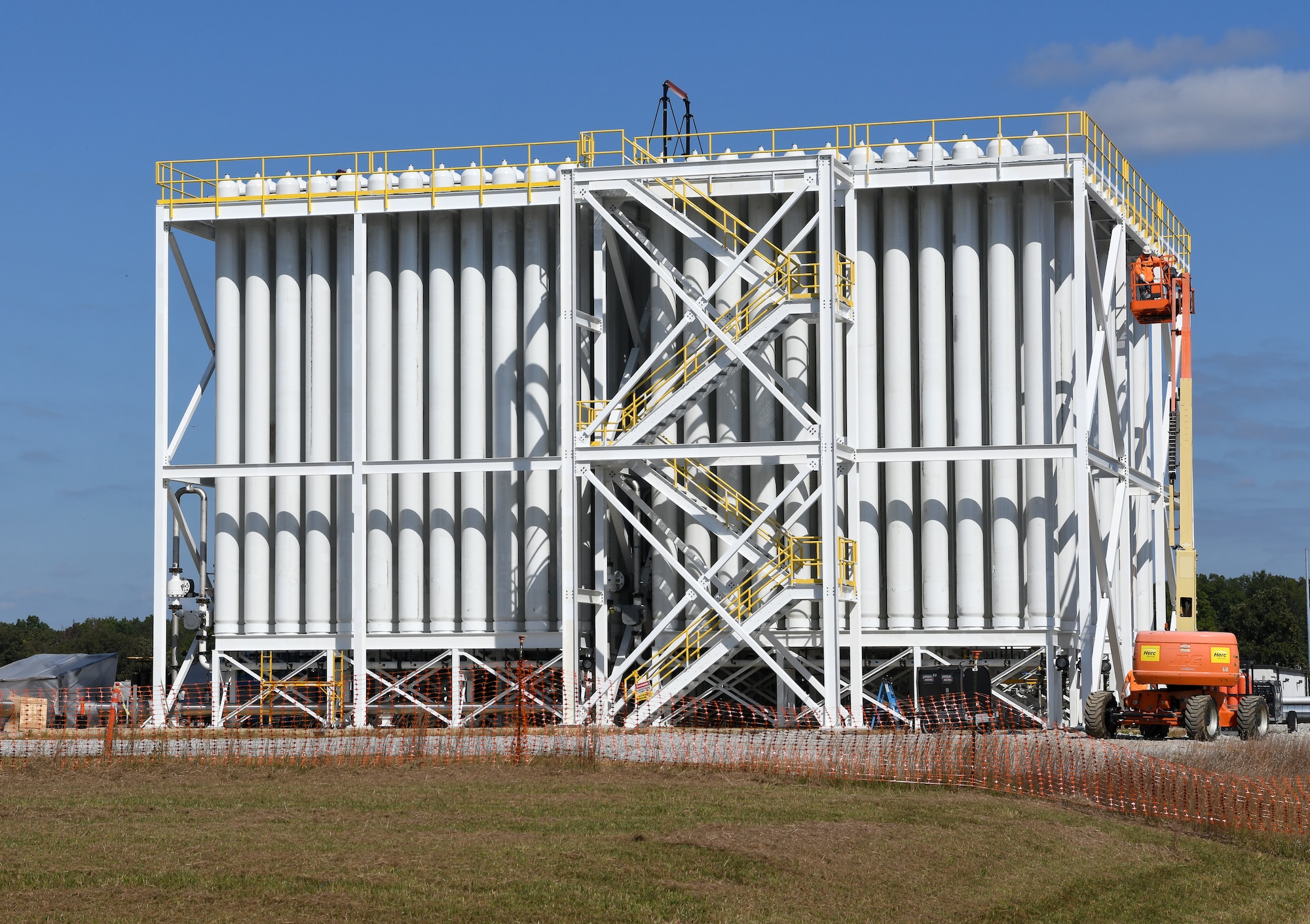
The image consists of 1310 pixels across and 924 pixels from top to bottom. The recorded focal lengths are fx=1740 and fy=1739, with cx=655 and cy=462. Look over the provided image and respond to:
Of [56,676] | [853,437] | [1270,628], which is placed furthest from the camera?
[1270,628]

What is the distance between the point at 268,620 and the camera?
46.5m

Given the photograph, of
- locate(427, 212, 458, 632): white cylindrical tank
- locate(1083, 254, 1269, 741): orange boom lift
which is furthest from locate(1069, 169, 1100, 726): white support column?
locate(427, 212, 458, 632): white cylindrical tank

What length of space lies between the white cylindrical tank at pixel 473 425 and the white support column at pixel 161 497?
788cm

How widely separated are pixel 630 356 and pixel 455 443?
525 centimetres

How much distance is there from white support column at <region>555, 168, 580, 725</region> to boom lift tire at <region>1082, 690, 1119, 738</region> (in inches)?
471

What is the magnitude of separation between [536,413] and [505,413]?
95 centimetres

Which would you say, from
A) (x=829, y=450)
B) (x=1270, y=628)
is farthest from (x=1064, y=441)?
(x=1270, y=628)

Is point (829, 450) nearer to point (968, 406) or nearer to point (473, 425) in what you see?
point (968, 406)

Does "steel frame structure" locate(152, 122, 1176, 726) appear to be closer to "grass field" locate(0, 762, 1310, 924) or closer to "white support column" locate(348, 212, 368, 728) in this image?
"white support column" locate(348, 212, 368, 728)

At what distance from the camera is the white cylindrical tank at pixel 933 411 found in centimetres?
4341

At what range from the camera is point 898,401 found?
44062mm

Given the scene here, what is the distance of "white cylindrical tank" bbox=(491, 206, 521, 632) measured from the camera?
45.3m

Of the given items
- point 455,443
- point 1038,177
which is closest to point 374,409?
point 455,443

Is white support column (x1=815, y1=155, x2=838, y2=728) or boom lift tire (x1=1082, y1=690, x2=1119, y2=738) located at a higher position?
white support column (x1=815, y1=155, x2=838, y2=728)
